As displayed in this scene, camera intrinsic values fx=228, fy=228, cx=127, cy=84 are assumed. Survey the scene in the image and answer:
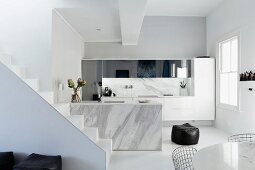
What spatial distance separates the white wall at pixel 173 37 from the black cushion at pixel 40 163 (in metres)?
5.19

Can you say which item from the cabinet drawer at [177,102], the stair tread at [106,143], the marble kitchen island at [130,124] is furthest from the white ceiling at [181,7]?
the stair tread at [106,143]

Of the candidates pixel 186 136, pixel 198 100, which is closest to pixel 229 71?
pixel 198 100

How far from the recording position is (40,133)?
134 inches

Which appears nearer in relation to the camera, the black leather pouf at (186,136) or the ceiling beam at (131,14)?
A: the ceiling beam at (131,14)

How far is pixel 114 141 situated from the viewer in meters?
4.41

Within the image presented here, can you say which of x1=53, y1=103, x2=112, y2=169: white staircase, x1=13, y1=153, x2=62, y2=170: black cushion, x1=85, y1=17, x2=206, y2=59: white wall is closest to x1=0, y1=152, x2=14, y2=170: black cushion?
x1=13, y1=153, x2=62, y2=170: black cushion

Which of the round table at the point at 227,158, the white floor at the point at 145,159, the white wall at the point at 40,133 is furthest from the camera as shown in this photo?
the white floor at the point at 145,159

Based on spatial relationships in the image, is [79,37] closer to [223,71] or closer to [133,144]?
[133,144]

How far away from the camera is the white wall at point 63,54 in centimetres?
455

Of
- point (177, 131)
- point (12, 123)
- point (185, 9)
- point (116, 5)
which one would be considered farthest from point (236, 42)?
point (12, 123)

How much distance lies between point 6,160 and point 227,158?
2840 mm

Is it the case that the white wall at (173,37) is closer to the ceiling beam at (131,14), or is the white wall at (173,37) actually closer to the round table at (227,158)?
the ceiling beam at (131,14)

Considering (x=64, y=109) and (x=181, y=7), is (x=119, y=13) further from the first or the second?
(x=181, y=7)

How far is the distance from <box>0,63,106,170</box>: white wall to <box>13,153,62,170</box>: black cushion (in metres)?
0.19
